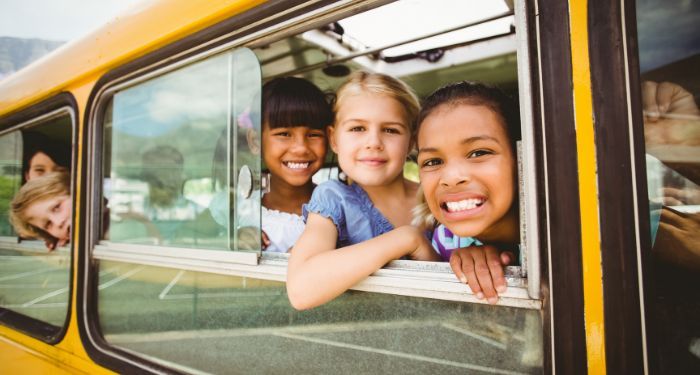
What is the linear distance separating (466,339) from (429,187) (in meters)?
0.39

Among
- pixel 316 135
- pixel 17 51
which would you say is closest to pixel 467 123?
pixel 316 135

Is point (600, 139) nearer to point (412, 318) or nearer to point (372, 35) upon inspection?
point (412, 318)

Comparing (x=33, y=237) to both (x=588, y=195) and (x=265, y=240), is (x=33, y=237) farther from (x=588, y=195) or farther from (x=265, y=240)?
(x=588, y=195)

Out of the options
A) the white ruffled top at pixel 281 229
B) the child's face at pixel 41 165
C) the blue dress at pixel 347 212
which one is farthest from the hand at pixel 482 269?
the child's face at pixel 41 165

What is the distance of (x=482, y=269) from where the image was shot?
0.82 m

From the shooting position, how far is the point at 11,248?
7.95ft

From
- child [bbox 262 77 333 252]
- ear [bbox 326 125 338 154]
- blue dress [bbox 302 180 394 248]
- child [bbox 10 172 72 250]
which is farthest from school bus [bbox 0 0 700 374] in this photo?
ear [bbox 326 125 338 154]

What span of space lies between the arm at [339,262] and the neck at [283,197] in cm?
78

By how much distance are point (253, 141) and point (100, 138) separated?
98 centimetres

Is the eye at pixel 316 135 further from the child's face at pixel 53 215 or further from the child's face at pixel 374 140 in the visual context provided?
the child's face at pixel 53 215

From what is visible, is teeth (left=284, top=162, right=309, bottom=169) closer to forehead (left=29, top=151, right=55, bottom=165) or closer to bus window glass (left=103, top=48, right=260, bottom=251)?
bus window glass (left=103, top=48, right=260, bottom=251)

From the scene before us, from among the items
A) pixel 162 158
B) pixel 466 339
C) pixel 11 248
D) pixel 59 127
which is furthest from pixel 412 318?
pixel 11 248

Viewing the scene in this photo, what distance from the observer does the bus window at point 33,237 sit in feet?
6.69

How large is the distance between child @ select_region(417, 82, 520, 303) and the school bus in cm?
10
